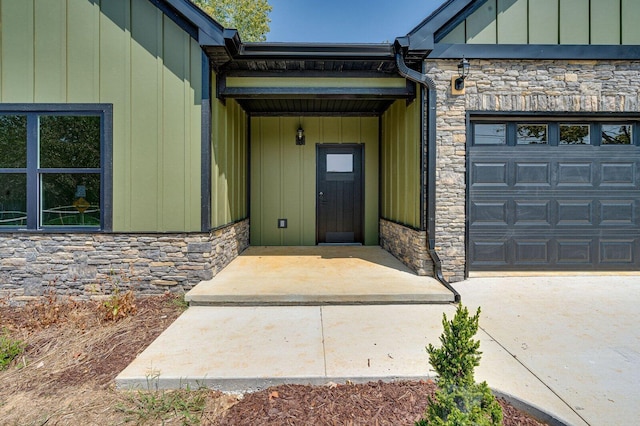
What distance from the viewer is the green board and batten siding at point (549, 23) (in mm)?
4633

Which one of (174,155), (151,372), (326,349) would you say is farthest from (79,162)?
(326,349)

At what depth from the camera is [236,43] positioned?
428 centimetres

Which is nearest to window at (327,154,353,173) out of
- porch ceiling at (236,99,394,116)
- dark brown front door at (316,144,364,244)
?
dark brown front door at (316,144,364,244)

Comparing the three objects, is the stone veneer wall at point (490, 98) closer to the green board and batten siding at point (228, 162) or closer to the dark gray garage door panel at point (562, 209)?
the dark gray garage door panel at point (562, 209)

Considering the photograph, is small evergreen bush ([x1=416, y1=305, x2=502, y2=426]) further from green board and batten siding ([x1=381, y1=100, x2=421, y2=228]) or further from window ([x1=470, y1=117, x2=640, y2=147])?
window ([x1=470, y1=117, x2=640, y2=147])

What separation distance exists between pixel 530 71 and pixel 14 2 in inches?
283

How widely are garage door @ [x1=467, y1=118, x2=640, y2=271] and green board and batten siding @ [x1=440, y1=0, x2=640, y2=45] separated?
1.16 meters

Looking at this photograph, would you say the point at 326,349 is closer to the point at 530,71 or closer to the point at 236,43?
the point at 236,43

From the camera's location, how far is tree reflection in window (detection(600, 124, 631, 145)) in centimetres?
504

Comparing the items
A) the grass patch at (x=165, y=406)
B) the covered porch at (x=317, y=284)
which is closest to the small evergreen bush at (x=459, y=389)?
the grass patch at (x=165, y=406)

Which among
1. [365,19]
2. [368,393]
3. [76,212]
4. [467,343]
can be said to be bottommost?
[368,393]

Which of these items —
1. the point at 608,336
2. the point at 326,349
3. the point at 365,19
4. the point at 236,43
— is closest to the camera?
the point at 326,349

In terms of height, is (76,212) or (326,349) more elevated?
(76,212)

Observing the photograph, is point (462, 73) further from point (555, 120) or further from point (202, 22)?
point (202, 22)
